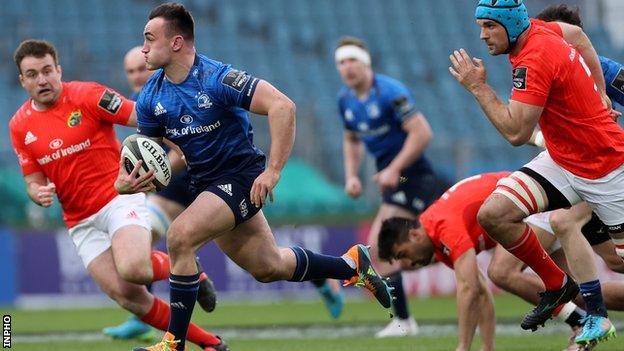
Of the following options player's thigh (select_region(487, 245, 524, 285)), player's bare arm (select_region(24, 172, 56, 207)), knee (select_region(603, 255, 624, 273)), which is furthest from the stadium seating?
knee (select_region(603, 255, 624, 273))

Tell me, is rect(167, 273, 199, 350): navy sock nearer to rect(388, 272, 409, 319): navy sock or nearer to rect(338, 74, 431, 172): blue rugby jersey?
rect(388, 272, 409, 319): navy sock

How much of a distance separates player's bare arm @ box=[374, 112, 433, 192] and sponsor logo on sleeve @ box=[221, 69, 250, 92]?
4080 millimetres

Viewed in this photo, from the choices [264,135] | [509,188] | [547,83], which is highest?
[547,83]

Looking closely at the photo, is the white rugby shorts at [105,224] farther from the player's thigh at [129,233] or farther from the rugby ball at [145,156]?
the rugby ball at [145,156]

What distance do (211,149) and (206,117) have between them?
8.5 inches

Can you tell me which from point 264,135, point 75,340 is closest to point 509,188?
point 75,340

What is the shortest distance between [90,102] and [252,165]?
76.5 inches

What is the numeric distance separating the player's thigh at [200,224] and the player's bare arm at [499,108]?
1627mm

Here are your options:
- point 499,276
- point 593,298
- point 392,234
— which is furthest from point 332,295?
point 593,298

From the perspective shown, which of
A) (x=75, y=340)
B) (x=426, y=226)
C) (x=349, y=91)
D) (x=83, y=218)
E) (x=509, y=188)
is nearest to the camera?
(x=509, y=188)

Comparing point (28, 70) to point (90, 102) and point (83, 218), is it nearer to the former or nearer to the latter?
point (90, 102)

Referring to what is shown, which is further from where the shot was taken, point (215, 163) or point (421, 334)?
point (421, 334)

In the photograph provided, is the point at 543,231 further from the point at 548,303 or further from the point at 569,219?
the point at 548,303

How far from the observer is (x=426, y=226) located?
817cm
